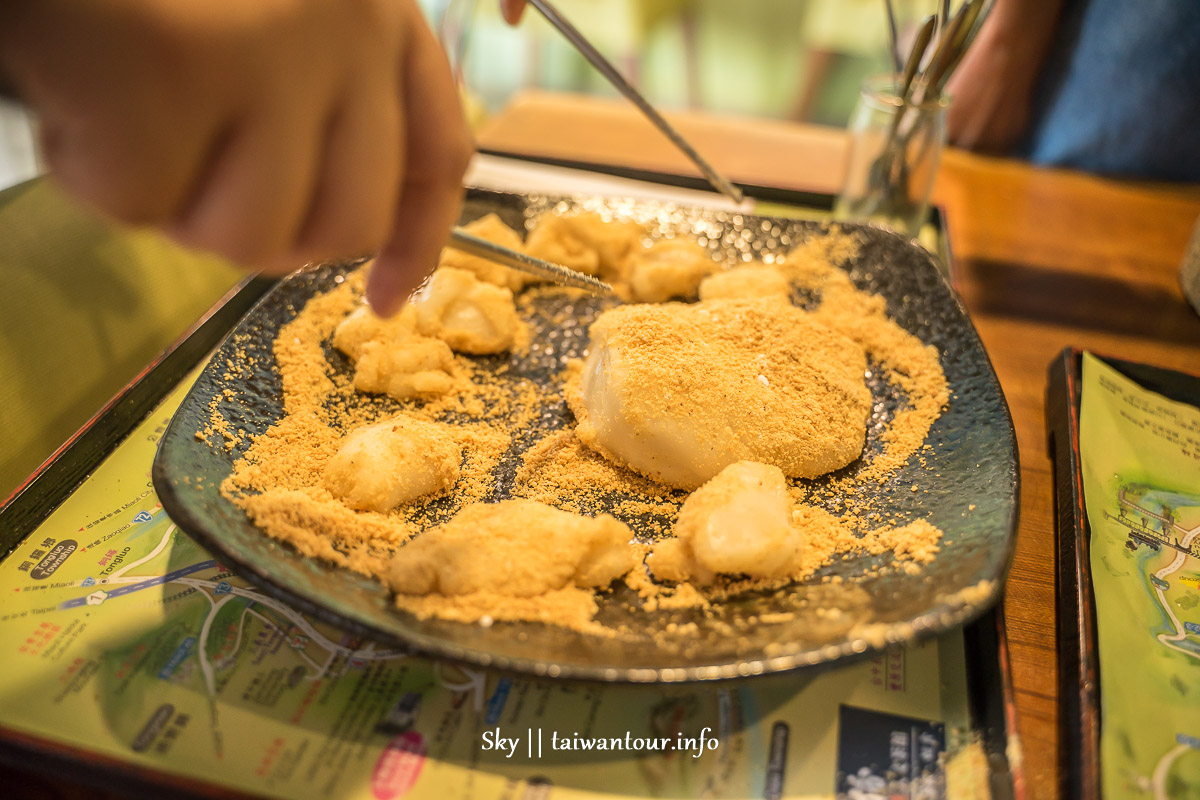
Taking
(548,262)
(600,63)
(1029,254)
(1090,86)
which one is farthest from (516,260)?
(1090,86)

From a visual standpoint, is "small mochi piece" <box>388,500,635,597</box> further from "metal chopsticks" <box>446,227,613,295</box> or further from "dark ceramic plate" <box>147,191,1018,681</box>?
"metal chopsticks" <box>446,227,613,295</box>

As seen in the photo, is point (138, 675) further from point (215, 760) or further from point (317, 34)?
point (317, 34)

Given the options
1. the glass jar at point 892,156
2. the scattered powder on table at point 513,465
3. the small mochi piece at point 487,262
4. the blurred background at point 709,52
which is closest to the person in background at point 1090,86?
the glass jar at point 892,156

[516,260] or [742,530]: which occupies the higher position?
[516,260]

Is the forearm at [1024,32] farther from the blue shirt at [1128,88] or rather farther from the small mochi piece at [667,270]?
the small mochi piece at [667,270]

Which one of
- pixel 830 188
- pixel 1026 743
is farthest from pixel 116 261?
pixel 830 188

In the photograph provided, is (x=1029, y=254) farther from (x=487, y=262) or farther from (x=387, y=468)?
(x=387, y=468)
